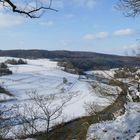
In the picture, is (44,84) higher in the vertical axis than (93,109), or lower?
lower

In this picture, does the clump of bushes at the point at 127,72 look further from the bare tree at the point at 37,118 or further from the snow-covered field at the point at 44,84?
the snow-covered field at the point at 44,84

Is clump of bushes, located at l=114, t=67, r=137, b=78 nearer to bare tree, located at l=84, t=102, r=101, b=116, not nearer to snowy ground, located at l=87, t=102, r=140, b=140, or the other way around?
snowy ground, located at l=87, t=102, r=140, b=140

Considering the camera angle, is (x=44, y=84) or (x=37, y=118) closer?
(x=37, y=118)

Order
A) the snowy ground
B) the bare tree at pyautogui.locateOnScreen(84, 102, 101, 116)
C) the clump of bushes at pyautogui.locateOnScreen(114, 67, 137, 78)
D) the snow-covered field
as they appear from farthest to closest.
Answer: the snow-covered field < the bare tree at pyautogui.locateOnScreen(84, 102, 101, 116) < the clump of bushes at pyautogui.locateOnScreen(114, 67, 137, 78) < the snowy ground

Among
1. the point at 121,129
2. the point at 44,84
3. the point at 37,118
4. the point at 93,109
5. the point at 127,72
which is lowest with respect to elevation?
the point at 44,84

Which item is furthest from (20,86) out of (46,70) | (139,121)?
(139,121)

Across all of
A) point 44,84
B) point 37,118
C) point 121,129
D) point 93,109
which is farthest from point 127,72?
point 44,84

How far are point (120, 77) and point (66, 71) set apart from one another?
147 metres

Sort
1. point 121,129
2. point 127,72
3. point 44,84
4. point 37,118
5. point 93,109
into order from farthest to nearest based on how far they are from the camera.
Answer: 1. point 44,84
2. point 37,118
3. point 93,109
4. point 127,72
5. point 121,129

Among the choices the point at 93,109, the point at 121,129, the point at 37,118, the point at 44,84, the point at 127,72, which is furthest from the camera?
the point at 44,84

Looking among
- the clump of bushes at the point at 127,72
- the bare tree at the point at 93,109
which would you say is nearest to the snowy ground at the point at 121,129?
the clump of bushes at the point at 127,72

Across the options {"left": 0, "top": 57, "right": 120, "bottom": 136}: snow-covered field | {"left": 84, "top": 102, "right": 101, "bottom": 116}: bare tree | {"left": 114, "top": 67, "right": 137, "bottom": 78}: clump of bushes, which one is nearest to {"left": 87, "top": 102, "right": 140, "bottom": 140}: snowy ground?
{"left": 114, "top": 67, "right": 137, "bottom": 78}: clump of bushes

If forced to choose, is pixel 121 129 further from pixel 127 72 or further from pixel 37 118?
pixel 37 118

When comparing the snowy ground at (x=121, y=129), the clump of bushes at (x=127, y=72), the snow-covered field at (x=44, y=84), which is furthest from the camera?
the snow-covered field at (x=44, y=84)
